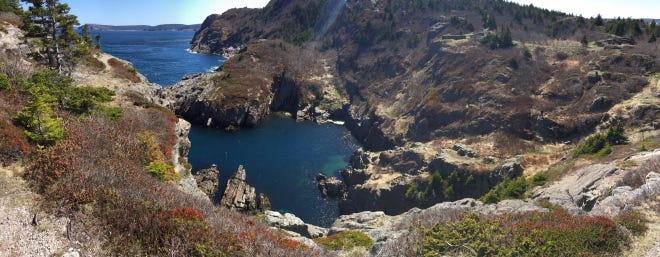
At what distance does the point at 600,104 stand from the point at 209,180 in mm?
64330

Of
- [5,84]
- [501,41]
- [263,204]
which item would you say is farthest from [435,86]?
[5,84]

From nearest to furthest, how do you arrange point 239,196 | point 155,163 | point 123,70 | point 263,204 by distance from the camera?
point 155,163 < point 239,196 < point 263,204 < point 123,70

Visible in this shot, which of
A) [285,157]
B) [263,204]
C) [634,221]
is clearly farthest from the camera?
[285,157]

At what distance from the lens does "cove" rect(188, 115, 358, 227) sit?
55906 mm

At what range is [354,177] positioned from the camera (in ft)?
206

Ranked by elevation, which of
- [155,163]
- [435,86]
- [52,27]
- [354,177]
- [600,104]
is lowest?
[354,177]

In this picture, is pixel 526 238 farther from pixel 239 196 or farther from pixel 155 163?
pixel 239 196

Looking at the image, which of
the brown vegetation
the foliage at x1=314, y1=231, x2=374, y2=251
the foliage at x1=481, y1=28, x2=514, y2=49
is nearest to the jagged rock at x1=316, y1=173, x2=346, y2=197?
the brown vegetation

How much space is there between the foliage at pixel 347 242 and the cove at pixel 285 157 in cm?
2855

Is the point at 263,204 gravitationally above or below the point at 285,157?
below

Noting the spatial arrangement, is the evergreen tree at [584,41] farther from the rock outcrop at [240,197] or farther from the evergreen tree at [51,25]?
the evergreen tree at [51,25]

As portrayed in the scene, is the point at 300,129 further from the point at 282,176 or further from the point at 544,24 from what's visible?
the point at 544,24

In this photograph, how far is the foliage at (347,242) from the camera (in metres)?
22.2

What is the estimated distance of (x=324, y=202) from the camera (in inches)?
2249
